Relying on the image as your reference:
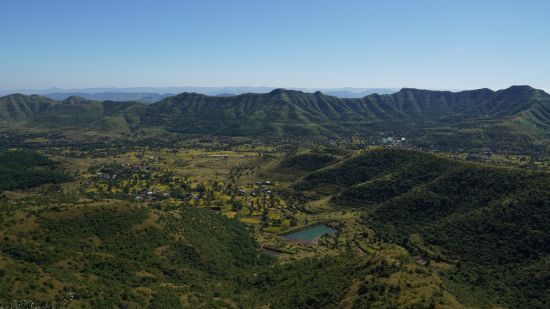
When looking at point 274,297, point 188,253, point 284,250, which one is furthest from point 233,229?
point 274,297

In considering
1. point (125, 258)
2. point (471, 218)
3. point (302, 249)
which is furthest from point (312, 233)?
point (125, 258)

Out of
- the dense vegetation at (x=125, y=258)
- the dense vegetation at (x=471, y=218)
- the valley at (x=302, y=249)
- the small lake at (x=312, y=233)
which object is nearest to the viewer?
the dense vegetation at (x=125, y=258)

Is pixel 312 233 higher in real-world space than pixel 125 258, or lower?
→ lower

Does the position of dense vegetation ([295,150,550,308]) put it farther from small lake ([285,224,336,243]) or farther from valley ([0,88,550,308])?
small lake ([285,224,336,243])

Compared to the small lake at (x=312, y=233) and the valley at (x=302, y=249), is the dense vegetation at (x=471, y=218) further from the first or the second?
the small lake at (x=312, y=233)

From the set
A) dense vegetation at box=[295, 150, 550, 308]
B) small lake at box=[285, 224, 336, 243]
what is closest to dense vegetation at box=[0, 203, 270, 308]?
small lake at box=[285, 224, 336, 243]

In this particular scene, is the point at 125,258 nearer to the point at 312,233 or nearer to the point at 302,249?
the point at 302,249

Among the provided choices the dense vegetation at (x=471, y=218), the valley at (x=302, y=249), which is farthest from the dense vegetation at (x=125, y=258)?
the dense vegetation at (x=471, y=218)

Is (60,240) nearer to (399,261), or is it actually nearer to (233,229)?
(233,229)
